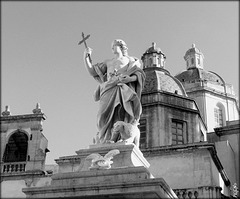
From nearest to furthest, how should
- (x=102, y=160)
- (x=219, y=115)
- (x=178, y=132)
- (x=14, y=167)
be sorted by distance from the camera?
(x=102, y=160)
(x=178, y=132)
(x=14, y=167)
(x=219, y=115)

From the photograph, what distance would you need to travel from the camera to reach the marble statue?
1055cm

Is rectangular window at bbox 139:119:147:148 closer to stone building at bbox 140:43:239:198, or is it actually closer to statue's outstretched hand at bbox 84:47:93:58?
stone building at bbox 140:43:239:198

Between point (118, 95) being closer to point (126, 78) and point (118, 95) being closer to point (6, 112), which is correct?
point (126, 78)

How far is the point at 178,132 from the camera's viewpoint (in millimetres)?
32281

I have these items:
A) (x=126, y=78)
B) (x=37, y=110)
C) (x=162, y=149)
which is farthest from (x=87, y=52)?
(x=37, y=110)

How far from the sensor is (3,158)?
36.7 metres

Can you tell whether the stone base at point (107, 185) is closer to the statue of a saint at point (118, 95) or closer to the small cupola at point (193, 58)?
the statue of a saint at point (118, 95)

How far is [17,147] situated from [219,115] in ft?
50.9

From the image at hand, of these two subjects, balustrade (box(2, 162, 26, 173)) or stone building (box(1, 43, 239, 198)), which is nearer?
stone building (box(1, 43, 239, 198))

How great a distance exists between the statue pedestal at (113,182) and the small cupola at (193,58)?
33.9m

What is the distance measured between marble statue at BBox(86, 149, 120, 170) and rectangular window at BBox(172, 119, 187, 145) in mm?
21274

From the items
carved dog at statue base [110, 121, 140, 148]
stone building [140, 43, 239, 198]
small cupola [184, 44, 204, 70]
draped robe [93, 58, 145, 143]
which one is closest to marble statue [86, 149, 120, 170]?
carved dog at statue base [110, 121, 140, 148]

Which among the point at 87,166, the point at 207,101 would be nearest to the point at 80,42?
the point at 87,166

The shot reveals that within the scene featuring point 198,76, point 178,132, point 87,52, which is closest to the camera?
point 87,52
